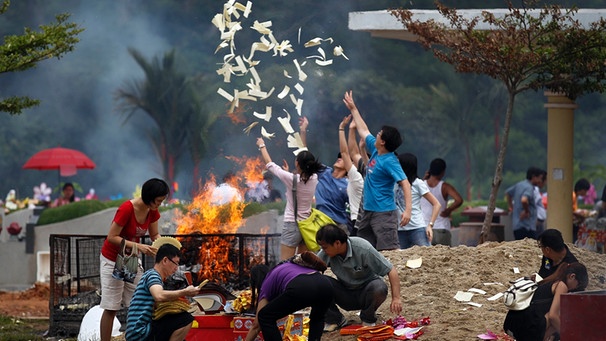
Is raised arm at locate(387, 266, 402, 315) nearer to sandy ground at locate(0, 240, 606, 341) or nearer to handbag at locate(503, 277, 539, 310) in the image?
sandy ground at locate(0, 240, 606, 341)

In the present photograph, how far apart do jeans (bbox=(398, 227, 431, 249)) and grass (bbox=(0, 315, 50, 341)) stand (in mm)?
3857

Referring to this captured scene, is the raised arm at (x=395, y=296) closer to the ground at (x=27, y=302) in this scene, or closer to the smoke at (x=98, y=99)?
the ground at (x=27, y=302)

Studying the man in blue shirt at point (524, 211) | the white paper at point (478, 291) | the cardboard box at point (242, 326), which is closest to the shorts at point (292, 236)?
the white paper at point (478, 291)

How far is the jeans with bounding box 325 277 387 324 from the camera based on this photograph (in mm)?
9567

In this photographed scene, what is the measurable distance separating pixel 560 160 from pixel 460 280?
6284 millimetres

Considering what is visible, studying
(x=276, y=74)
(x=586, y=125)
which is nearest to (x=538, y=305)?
(x=276, y=74)

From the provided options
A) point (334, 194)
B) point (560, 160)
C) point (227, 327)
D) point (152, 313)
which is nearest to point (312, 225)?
point (334, 194)

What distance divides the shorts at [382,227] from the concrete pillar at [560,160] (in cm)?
580

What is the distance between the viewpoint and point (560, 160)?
16641mm

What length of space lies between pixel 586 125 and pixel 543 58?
30.0 meters

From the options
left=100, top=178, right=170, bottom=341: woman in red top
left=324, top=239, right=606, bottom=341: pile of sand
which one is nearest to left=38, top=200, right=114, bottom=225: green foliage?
left=324, top=239, right=606, bottom=341: pile of sand

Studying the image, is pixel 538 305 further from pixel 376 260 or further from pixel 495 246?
pixel 495 246

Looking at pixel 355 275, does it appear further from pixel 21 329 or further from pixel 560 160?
pixel 560 160

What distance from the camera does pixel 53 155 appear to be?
2717cm
